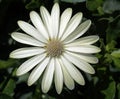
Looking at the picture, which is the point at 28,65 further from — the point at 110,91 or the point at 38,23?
the point at 110,91

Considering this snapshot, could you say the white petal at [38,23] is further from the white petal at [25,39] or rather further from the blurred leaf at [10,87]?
the blurred leaf at [10,87]

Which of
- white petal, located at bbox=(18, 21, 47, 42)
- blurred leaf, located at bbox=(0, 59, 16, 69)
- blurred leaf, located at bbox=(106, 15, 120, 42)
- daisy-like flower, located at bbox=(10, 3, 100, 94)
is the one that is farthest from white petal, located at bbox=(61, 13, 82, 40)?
blurred leaf, located at bbox=(0, 59, 16, 69)

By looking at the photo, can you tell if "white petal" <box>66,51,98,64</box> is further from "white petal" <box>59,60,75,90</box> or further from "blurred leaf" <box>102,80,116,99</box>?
"blurred leaf" <box>102,80,116,99</box>

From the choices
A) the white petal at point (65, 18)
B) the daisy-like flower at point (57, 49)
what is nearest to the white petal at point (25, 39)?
the daisy-like flower at point (57, 49)

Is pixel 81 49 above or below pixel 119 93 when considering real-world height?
above

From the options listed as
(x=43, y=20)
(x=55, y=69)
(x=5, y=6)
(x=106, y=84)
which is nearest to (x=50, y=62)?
(x=55, y=69)

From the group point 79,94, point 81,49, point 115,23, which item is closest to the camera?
point 81,49

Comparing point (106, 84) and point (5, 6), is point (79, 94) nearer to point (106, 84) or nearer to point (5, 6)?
point (106, 84)
